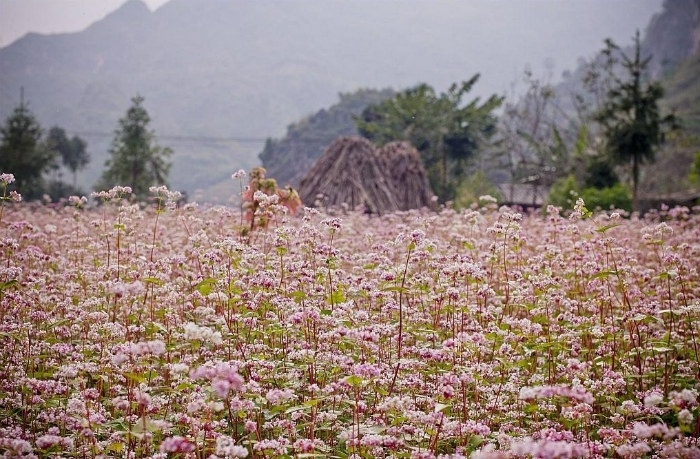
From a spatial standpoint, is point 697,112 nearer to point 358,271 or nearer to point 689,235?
point 689,235

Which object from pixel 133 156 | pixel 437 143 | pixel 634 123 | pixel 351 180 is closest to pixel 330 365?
pixel 351 180

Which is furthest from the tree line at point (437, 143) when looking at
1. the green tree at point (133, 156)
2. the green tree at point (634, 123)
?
the green tree at point (634, 123)

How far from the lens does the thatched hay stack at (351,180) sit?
28312 millimetres

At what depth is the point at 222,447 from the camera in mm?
3467

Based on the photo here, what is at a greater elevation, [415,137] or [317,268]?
[415,137]

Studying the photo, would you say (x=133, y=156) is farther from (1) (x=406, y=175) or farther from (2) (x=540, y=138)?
(2) (x=540, y=138)

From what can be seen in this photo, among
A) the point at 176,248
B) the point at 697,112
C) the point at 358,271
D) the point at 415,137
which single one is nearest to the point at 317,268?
the point at 358,271

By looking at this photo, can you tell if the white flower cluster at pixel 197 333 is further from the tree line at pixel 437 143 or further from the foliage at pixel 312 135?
the foliage at pixel 312 135

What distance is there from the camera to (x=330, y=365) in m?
5.51

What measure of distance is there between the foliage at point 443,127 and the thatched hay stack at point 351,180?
21617mm

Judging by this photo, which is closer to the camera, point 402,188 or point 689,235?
point 689,235

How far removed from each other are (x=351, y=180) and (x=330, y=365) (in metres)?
23.3

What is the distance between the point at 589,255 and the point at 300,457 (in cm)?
665

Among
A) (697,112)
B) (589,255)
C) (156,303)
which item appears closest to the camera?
(156,303)
